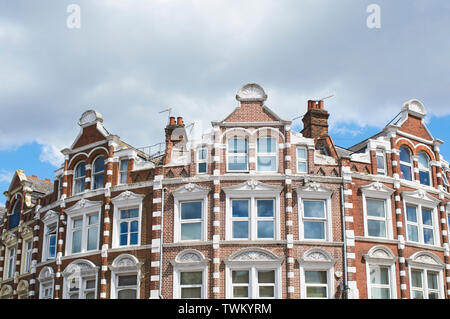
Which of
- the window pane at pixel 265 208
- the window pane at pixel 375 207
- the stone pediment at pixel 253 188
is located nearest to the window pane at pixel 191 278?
the window pane at pixel 265 208

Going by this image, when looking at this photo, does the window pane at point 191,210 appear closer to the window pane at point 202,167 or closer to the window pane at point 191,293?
the window pane at point 202,167

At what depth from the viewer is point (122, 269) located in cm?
2723

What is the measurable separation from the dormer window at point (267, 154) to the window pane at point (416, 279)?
762 centimetres

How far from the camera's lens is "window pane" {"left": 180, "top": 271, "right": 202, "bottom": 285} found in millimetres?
26328

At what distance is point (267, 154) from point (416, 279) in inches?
335

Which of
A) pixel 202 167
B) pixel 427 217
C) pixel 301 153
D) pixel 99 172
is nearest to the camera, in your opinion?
pixel 202 167

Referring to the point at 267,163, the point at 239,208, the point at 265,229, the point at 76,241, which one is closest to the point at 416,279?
the point at 265,229

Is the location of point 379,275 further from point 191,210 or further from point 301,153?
point 191,210

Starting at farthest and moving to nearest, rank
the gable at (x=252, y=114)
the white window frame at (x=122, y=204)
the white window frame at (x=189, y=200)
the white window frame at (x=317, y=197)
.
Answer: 1. the gable at (x=252, y=114)
2. the white window frame at (x=122, y=204)
3. the white window frame at (x=189, y=200)
4. the white window frame at (x=317, y=197)

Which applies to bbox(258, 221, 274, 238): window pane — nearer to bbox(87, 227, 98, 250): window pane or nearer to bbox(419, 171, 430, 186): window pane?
bbox(87, 227, 98, 250): window pane

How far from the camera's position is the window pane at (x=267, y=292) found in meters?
25.8

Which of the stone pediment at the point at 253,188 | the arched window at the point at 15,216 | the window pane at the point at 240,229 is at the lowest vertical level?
the window pane at the point at 240,229

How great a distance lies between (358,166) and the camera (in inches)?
1117
